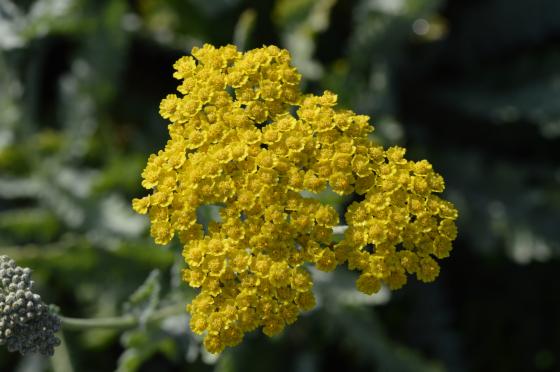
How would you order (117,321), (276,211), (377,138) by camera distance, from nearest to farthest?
(276,211), (117,321), (377,138)

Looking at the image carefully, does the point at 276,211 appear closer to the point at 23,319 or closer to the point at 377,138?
the point at 23,319

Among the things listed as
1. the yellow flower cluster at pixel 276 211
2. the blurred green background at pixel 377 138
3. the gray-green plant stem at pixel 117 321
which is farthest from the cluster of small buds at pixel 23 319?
the blurred green background at pixel 377 138

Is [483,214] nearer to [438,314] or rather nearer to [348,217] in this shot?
[438,314]

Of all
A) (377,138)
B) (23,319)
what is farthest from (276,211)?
(377,138)

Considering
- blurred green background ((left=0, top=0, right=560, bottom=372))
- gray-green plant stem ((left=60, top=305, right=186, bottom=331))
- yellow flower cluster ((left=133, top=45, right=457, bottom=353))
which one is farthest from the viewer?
blurred green background ((left=0, top=0, right=560, bottom=372))

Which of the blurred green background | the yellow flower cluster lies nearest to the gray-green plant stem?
the yellow flower cluster

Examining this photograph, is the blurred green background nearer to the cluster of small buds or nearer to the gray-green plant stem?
the gray-green plant stem
